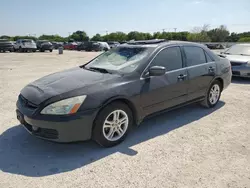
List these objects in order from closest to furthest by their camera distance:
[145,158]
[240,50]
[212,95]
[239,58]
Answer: [145,158] → [212,95] → [239,58] → [240,50]

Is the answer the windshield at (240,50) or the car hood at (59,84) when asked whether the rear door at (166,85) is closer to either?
the car hood at (59,84)

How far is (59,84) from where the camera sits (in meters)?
3.45

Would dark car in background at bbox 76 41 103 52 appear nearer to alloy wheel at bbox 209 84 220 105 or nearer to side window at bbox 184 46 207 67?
alloy wheel at bbox 209 84 220 105

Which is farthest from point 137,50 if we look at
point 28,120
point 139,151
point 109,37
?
point 109,37

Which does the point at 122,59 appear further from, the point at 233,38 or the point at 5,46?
the point at 233,38

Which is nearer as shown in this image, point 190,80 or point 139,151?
point 139,151

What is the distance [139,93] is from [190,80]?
1.41 metres

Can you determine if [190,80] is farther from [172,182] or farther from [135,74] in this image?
[172,182]

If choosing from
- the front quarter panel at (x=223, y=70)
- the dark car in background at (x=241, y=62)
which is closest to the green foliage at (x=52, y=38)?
the dark car in background at (x=241, y=62)

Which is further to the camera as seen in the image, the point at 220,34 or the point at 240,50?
the point at 220,34

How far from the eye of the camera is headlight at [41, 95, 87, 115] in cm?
300

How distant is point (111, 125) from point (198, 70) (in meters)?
2.35

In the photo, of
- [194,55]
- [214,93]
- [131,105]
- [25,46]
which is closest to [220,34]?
[25,46]

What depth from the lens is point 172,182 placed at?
2625 mm
